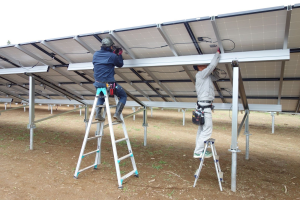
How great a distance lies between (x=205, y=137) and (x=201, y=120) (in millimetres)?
330

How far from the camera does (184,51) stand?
4422mm

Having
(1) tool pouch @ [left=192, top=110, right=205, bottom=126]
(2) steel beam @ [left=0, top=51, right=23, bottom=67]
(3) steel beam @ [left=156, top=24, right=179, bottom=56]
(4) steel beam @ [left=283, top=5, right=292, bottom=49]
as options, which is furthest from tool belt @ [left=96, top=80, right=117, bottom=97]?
(2) steel beam @ [left=0, top=51, right=23, bottom=67]

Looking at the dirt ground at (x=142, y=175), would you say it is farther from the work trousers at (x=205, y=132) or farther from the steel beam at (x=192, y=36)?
the steel beam at (x=192, y=36)

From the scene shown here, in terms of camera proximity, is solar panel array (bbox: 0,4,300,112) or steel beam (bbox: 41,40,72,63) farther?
steel beam (bbox: 41,40,72,63)

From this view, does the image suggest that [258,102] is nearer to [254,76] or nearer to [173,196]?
[254,76]

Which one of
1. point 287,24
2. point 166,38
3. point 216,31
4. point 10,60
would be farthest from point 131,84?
point 287,24

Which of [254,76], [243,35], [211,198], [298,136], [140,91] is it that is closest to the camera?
[211,198]

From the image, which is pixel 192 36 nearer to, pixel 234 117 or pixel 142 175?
pixel 234 117

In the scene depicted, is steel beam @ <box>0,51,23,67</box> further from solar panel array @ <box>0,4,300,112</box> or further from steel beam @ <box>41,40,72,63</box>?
steel beam @ <box>41,40,72,63</box>

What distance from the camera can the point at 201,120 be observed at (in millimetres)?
3803

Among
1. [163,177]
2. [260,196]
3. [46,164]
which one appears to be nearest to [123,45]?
[163,177]

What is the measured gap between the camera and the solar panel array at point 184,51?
3.53m

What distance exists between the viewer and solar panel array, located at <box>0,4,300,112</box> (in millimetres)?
3533

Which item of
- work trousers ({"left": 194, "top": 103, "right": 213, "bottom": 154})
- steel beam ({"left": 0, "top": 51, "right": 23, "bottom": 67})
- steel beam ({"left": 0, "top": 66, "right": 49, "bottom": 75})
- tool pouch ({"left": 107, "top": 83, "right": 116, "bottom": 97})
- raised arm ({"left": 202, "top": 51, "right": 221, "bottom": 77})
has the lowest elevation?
work trousers ({"left": 194, "top": 103, "right": 213, "bottom": 154})
